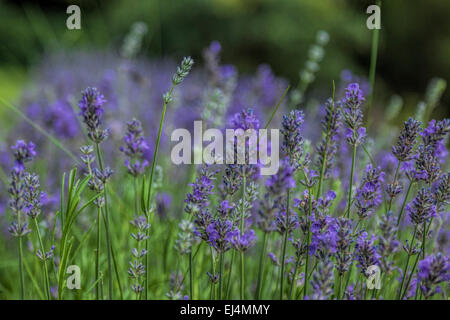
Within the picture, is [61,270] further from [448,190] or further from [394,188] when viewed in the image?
[448,190]

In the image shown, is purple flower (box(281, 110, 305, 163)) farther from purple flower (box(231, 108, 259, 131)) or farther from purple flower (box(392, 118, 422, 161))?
purple flower (box(392, 118, 422, 161))

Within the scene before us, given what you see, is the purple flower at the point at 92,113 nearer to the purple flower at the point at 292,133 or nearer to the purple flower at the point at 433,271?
the purple flower at the point at 292,133

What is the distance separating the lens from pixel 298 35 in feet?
24.8

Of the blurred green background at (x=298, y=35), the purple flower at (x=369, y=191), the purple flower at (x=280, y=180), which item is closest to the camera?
the purple flower at (x=280, y=180)

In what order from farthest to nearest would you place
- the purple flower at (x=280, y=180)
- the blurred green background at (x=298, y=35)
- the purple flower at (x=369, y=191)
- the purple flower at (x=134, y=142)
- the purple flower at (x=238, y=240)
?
1. the blurred green background at (x=298, y=35)
2. the purple flower at (x=134, y=142)
3. the purple flower at (x=369, y=191)
4. the purple flower at (x=238, y=240)
5. the purple flower at (x=280, y=180)

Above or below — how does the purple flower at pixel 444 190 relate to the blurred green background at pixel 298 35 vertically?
below

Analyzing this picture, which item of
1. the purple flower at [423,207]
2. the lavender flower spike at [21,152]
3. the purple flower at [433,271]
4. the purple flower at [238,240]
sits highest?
the lavender flower spike at [21,152]

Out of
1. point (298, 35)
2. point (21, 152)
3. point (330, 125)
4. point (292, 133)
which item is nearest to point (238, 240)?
point (292, 133)

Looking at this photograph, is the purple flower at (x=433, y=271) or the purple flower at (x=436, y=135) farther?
the purple flower at (x=436, y=135)

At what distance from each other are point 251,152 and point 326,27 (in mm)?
6994

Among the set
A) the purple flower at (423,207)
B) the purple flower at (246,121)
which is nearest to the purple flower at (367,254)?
the purple flower at (423,207)

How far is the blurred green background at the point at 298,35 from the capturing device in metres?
7.50

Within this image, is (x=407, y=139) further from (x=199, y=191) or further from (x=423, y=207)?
(x=199, y=191)

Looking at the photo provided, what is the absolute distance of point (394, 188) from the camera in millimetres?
1197
